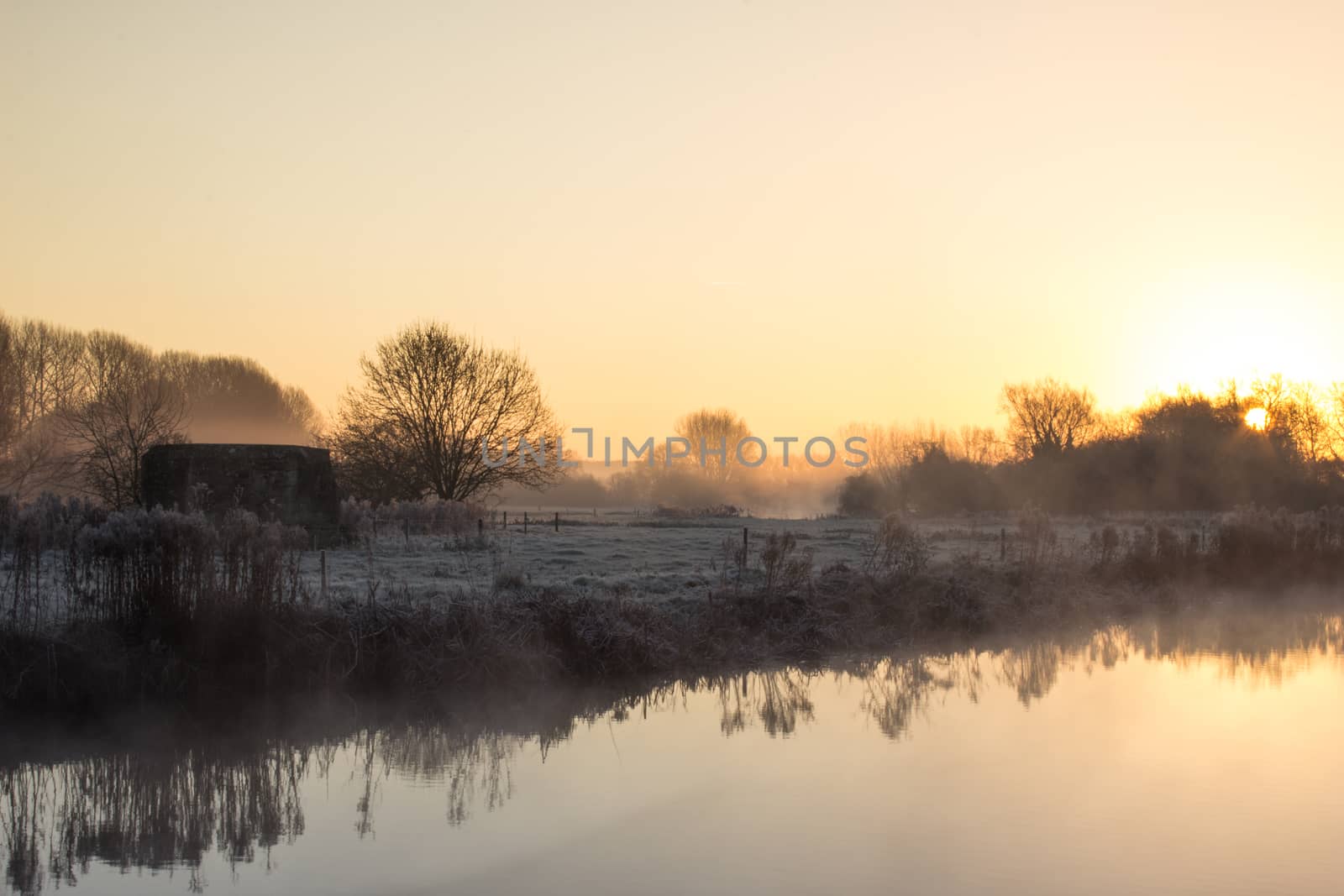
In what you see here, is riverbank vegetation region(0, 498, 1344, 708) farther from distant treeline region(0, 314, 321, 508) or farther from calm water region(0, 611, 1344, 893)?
distant treeline region(0, 314, 321, 508)

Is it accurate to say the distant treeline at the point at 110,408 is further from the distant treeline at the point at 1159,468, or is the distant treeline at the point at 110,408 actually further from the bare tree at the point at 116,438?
the distant treeline at the point at 1159,468

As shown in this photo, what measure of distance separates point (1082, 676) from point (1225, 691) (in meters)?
1.71

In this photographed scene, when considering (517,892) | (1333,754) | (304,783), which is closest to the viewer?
(517,892)

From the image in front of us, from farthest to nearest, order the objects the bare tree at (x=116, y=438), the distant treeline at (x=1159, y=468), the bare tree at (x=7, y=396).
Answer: the distant treeline at (x=1159, y=468), the bare tree at (x=7, y=396), the bare tree at (x=116, y=438)

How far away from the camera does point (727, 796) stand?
379 inches

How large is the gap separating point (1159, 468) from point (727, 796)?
4837cm

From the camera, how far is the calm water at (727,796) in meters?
7.72

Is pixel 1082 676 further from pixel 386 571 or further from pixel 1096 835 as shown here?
pixel 386 571

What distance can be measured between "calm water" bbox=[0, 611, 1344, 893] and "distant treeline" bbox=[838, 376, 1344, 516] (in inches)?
1586

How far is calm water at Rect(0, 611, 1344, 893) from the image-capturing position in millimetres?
7719

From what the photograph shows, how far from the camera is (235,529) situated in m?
12.9

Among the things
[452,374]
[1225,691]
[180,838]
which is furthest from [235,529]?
[452,374]

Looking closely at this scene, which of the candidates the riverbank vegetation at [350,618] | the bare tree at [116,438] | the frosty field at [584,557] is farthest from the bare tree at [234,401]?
the riverbank vegetation at [350,618]

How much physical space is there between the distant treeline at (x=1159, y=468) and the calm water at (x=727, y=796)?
132 feet
